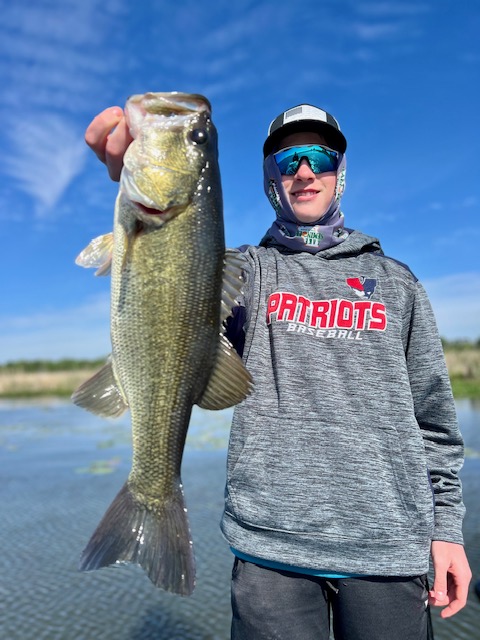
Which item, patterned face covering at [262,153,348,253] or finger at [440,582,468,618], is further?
patterned face covering at [262,153,348,253]

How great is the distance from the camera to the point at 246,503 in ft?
7.00

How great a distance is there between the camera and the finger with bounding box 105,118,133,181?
1.93 metres

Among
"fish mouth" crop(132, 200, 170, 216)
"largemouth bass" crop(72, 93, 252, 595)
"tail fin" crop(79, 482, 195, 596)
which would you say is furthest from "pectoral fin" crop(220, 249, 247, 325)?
"tail fin" crop(79, 482, 195, 596)

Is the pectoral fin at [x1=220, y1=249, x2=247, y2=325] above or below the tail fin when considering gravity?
above

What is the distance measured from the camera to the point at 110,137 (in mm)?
1948

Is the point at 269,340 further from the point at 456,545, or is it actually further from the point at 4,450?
the point at 4,450

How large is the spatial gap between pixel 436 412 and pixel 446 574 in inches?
26.0

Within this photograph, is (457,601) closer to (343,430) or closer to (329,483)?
(329,483)

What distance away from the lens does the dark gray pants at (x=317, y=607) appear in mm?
2053

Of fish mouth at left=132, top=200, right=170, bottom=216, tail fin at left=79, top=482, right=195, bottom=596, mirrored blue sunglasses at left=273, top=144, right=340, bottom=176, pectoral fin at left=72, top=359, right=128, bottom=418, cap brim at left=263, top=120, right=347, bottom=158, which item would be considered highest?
cap brim at left=263, top=120, right=347, bottom=158

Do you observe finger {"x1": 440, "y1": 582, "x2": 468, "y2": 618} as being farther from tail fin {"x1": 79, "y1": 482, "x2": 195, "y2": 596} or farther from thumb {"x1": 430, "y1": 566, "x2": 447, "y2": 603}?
tail fin {"x1": 79, "y1": 482, "x2": 195, "y2": 596}

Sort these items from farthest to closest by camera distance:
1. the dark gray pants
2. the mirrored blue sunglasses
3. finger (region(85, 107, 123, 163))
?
the mirrored blue sunglasses < the dark gray pants < finger (region(85, 107, 123, 163))

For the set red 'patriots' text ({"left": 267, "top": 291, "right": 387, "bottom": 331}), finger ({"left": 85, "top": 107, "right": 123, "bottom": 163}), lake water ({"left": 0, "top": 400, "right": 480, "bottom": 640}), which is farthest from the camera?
lake water ({"left": 0, "top": 400, "right": 480, "bottom": 640})

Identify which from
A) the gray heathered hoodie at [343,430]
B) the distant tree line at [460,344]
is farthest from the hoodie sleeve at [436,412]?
the distant tree line at [460,344]
